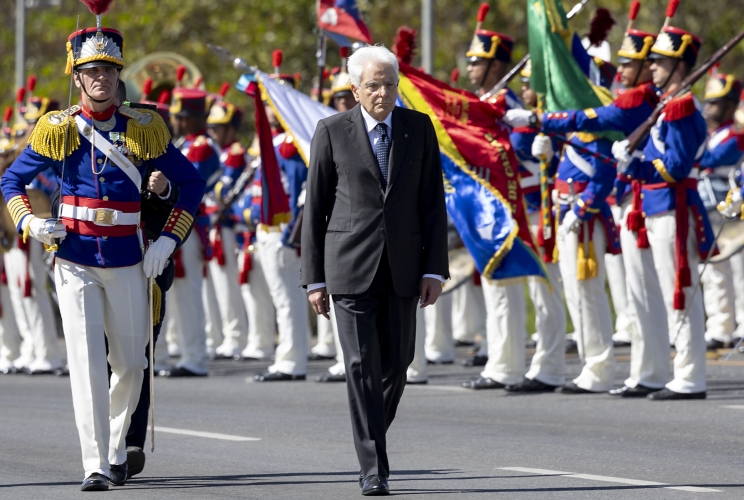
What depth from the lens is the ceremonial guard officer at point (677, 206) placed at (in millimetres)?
10602

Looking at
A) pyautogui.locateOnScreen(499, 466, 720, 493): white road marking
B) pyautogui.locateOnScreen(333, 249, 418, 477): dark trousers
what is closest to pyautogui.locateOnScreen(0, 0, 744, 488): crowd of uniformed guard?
pyautogui.locateOnScreen(333, 249, 418, 477): dark trousers

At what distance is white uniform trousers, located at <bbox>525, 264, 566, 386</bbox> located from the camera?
38.4 feet

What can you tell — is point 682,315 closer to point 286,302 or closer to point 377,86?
point 286,302

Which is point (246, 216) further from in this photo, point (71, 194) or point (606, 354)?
point (71, 194)

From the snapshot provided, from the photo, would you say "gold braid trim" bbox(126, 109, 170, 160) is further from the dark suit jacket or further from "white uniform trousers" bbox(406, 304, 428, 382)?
"white uniform trousers" bbox(406, 304, 428, 382)

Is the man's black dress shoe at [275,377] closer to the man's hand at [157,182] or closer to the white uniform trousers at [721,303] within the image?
the white uniform trousers at [721,303]

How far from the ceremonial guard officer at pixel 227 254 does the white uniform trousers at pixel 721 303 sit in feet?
15.3

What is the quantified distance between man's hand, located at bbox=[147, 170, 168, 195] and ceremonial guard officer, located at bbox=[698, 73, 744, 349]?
786 centimetres

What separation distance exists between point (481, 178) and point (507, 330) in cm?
115

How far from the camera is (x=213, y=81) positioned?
92.1ft

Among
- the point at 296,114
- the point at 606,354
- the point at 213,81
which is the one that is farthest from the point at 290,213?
the point at 213,81

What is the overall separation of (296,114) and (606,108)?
287cm

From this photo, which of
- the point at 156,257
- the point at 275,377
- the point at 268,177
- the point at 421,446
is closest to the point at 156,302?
the point at 156,257

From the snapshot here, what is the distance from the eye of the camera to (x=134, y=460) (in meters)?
7.90
